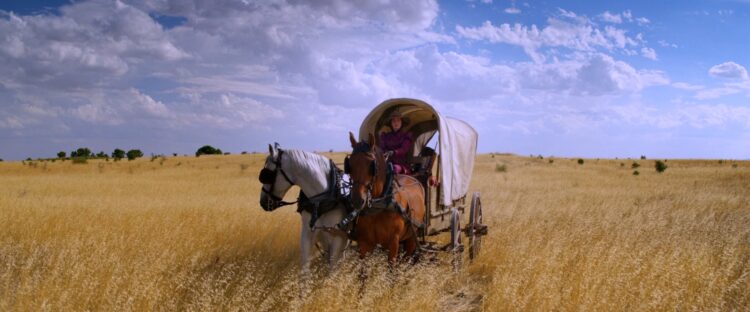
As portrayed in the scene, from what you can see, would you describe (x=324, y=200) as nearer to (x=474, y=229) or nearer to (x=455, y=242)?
(x=455, y=242)

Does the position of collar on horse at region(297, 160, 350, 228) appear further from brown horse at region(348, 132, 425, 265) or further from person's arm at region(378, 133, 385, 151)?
Result: person's arm at region(378, 133, 385, 151)

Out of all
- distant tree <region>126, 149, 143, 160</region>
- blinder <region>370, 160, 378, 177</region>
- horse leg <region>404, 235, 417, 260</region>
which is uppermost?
distant tree <region>126, 149, 143, 160</region>

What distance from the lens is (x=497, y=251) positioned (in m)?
9.59

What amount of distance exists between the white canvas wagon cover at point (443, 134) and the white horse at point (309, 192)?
1788 mm

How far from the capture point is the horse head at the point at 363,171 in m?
5.64

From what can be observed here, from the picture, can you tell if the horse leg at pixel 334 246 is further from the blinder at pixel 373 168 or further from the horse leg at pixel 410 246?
the horse leg at pixel 410 246

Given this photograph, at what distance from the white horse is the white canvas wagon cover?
1788 millimetres

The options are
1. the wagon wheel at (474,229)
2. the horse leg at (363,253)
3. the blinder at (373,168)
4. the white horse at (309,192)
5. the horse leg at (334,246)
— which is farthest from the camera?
the wagon wheel at (474,229)

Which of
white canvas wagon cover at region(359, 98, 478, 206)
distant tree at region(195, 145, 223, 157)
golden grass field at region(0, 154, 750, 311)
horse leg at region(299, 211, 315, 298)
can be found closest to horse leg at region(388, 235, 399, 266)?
golden grass field at region(0, 154, 750, 311)

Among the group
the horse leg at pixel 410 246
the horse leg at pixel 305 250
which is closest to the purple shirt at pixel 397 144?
the horse leg at pixel 410 246

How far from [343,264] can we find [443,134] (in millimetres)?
2354

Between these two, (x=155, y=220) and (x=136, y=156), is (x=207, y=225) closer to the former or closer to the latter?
(x=155, y=220)

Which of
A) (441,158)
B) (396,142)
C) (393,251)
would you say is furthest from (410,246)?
(396,142)

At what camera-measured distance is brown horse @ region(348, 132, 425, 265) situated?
5.69 meters
